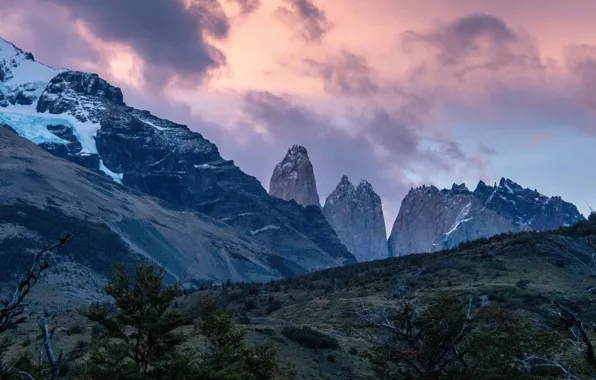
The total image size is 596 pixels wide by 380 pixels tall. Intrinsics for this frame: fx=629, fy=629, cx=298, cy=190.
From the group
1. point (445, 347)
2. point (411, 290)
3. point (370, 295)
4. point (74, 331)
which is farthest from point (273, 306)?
point (445, 347)

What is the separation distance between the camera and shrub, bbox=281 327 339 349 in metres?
48.7

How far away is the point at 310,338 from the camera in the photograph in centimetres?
4922

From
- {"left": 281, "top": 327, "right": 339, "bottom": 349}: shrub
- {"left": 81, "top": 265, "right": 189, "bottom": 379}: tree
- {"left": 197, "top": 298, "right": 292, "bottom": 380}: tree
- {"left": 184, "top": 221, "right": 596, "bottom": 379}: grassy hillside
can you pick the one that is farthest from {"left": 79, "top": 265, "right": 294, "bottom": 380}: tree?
{"left": 281, "top": 327, "right": 339, "bottom": 349}: shrub

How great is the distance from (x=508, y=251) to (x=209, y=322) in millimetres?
59444

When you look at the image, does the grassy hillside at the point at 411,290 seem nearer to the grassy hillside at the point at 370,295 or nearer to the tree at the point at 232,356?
the grassy hillside at the point at 370,295

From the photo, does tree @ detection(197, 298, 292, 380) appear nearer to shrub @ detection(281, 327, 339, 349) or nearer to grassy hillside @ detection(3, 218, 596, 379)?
grassy hillside @ detection(3, 218, 596, 379)

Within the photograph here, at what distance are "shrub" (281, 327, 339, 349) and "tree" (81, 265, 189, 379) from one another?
71.3 ft

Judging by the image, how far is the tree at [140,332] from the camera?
25.1 m

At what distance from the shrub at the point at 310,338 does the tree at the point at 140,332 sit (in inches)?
855

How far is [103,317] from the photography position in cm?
2691

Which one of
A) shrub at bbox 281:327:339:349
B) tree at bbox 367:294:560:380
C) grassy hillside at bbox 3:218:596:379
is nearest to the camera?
tree at bbox 367:294:560:380

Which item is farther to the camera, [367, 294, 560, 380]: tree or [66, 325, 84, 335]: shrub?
[66, 325, 84, 335]: shrub

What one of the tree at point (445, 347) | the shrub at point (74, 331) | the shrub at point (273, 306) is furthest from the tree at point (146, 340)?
the shrub at point (273, 306)

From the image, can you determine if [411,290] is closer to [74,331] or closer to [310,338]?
[310,338]
